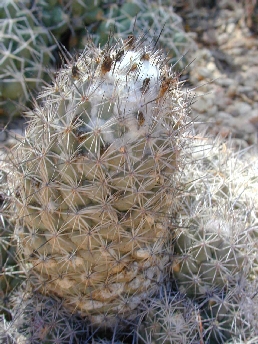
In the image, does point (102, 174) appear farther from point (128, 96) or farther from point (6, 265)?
point (6, 265)

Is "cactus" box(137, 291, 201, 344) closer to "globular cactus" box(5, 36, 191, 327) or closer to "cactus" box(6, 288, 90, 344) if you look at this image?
"globular cactus" box(5, 36, 191, 327)

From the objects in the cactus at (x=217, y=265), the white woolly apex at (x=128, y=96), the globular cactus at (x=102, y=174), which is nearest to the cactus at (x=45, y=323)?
the globular cactus at (x=102, y=174)

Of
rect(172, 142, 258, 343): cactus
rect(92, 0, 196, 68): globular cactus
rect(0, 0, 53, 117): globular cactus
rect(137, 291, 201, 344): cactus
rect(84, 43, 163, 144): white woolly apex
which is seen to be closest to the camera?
rect(84, 43, 163, 144): white woolly apex

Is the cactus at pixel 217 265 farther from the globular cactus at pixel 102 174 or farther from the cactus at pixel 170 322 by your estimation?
the globular cactus at pixel 102 174

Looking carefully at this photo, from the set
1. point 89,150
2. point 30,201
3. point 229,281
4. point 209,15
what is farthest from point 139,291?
point 209,15

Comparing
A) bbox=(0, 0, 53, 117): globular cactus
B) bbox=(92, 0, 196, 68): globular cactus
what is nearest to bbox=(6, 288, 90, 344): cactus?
bbox=(0, 0, 53, 117): globular cactus

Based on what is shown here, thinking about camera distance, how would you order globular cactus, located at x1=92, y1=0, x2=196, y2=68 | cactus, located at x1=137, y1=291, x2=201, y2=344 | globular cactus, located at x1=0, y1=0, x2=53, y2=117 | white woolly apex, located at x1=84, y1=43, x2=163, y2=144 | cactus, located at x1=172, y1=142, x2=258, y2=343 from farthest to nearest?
1. globular cactus, located at x1=92, y1=0, x2=196, y2=68
2. globular cactus, located at x1=0, y1=0, x2=53, y2=117
3. cactus, located at x1=172, y1=142, x2=258, y2=343
4. cactus, located at x1=137, y1=291, x2=201, y2=344
5. white woolly apex, located at x1=84, y1=43, x2=163, y2=144

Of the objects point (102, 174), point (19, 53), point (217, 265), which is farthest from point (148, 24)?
point (102, 174)

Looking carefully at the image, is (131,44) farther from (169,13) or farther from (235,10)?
(235,10)
